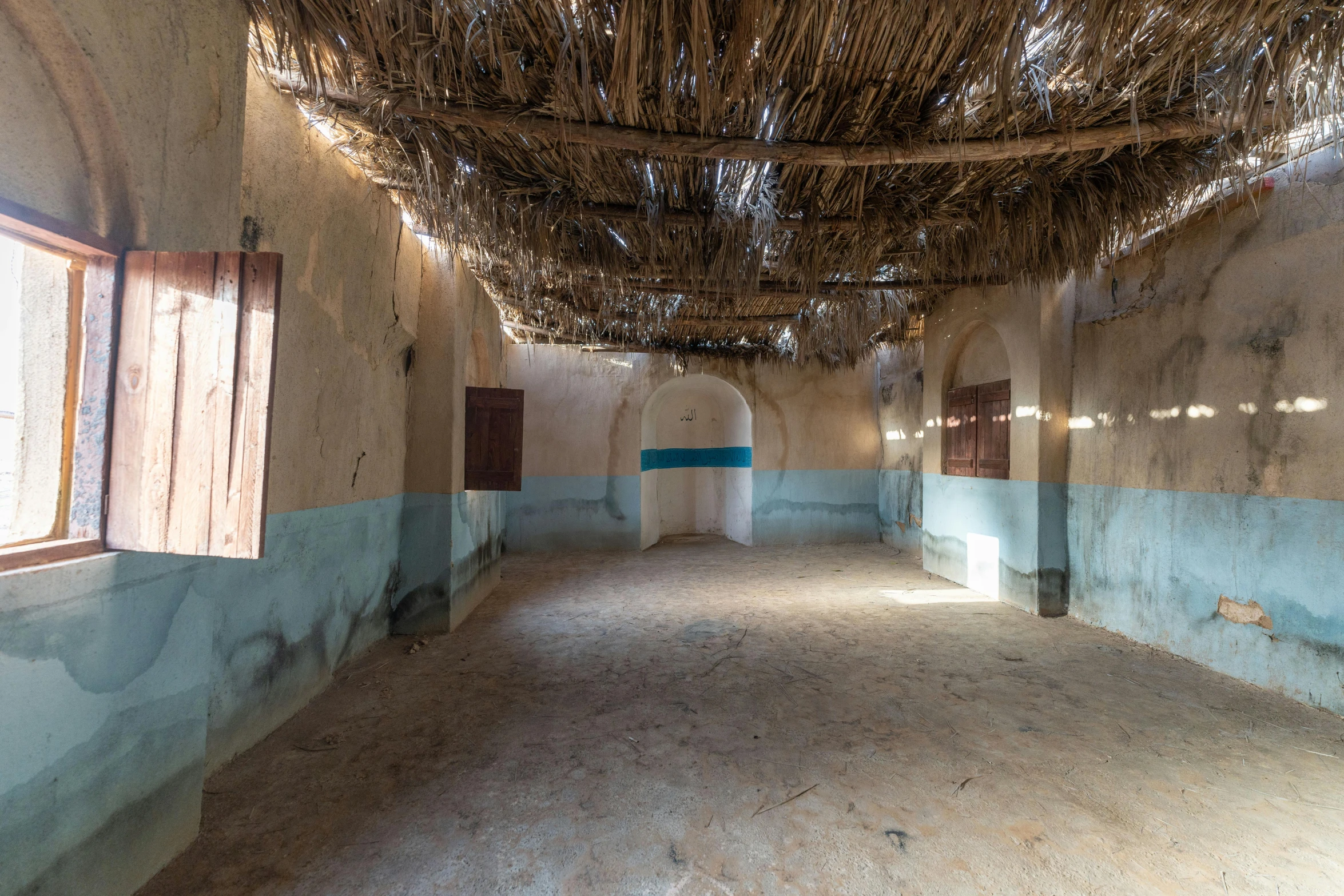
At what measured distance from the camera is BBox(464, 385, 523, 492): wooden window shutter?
4730 millimetres

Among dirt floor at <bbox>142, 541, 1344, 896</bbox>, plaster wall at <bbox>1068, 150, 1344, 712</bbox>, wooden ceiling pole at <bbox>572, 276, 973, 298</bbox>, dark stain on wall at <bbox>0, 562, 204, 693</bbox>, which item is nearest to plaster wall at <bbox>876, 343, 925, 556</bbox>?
wooden ceiling pole at <bbox>572, 276, 973, 298</bbox>

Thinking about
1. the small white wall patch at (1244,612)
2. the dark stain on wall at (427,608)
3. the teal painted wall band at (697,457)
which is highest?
the teal painted wall band at (697,457)

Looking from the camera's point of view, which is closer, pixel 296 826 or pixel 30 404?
pixel 30 404

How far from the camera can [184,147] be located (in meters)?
1.82

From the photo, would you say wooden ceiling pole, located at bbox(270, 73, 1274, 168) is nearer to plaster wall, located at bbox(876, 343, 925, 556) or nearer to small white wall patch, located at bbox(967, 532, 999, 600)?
small white wall patch, located at bbox(967, 532, 999, 600)

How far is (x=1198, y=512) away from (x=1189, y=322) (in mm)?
1259

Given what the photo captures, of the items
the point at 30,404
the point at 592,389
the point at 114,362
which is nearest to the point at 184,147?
the point at 114,362

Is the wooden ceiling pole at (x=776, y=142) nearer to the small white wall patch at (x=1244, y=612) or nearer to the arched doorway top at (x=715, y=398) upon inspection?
the small white wall patch at (x=1244, y=612)

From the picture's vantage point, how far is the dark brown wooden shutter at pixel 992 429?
5.26m

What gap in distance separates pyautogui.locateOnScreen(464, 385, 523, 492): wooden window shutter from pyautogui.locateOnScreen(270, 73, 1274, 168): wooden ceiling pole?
2.40 meters

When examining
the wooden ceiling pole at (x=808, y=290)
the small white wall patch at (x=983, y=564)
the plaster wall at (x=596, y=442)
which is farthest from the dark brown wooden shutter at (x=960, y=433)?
the plaster wall at (x=596, y=442)

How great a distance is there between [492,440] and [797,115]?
3.31 metres

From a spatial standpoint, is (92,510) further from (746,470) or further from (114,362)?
(746,470)

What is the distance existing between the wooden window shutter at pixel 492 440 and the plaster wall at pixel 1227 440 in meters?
4.66
